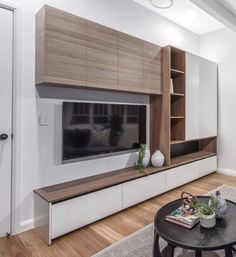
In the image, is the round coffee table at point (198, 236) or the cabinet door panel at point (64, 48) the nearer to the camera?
A: the round coffee table at point (198, 236)

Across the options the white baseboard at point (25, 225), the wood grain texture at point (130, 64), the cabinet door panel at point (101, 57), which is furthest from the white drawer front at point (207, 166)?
the white baseboard at point (25, 225)

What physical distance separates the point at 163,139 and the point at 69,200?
1765 mm

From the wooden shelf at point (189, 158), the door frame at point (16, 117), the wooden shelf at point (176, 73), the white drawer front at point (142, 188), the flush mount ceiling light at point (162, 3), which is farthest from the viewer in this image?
the wooden shelf at point (189, 158)

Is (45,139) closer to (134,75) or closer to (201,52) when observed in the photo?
(134,75)

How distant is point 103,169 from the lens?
285 cm

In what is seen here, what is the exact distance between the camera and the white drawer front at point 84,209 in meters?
2.01

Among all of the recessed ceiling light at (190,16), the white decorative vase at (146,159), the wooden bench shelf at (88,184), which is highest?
the recessed ceiling light at (190,16)

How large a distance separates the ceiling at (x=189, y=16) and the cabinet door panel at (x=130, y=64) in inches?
32.5

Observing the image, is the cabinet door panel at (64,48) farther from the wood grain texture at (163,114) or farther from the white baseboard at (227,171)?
the white baseboard at (227,171)

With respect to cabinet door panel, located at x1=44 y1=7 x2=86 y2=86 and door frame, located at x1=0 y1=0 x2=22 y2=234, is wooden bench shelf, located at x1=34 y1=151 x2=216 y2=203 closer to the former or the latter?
door frame, located at x1=0 y1=0 x2=22 y2=234

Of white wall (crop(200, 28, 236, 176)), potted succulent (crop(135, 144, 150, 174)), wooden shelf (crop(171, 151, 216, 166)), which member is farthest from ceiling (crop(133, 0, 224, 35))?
wooden shelf (crop(171, 151, 216, 166))

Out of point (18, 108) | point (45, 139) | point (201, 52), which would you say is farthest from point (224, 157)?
point (18, 108)

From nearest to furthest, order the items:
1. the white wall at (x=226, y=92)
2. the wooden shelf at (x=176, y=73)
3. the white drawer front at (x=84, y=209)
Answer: the white drawer front at (x=84, y=209) < the wooden shelf at (x=176, y=73) < the white wall at (x=226, y=92)

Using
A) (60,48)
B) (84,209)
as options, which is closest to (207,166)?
(84,209)
